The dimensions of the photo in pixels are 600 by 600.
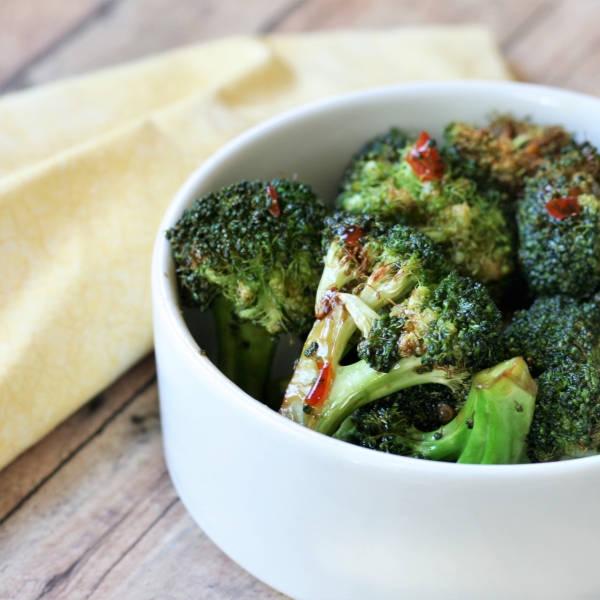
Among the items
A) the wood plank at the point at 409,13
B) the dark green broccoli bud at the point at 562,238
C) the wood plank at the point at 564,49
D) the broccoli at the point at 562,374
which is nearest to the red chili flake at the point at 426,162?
the dark green broccoli bud at the point at 562,238

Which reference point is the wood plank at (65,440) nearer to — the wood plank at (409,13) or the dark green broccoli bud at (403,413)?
the dark green broccoli bud at (403,413)

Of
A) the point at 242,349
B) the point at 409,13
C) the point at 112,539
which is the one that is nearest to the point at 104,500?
the point at 112,539

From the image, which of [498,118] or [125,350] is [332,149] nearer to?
[498,118]

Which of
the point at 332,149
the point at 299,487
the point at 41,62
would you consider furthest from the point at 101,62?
the point at 299,487

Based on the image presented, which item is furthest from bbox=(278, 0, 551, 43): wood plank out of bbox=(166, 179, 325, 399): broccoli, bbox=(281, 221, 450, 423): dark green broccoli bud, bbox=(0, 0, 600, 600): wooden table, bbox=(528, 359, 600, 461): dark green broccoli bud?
bbox=(528, 359, 600, 461): dark green broccoli bud

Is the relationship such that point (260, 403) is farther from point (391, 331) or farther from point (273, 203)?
point (273, 203)

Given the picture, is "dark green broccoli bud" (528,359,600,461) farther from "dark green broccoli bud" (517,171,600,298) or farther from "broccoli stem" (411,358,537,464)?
"dark green broccoli bud" (517,171,600,298)
